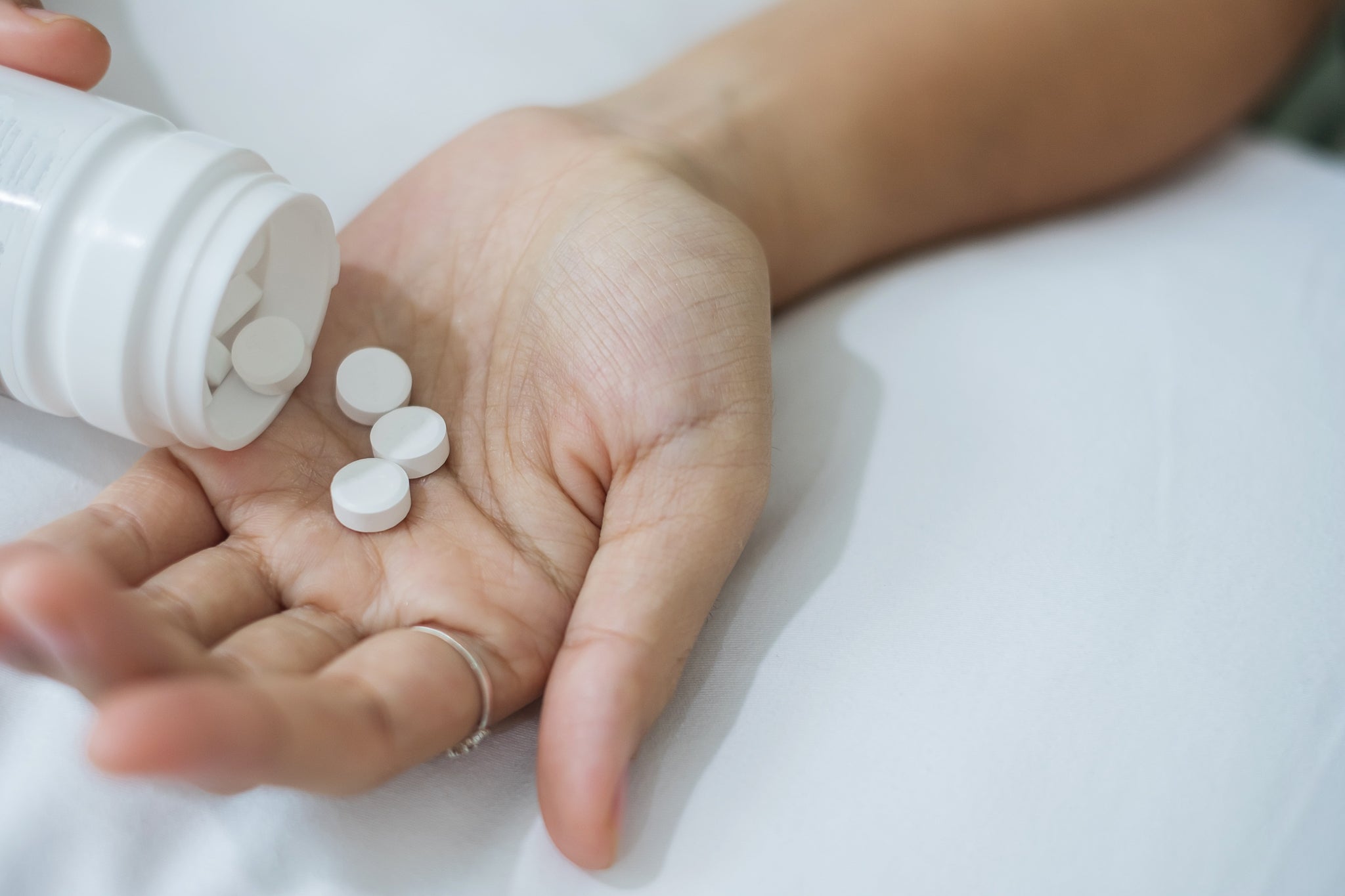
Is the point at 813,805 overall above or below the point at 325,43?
below

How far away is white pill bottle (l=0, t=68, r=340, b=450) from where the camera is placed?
562 millimetres

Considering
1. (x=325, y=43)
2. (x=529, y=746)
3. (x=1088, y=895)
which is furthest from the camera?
(x=325, y=43)

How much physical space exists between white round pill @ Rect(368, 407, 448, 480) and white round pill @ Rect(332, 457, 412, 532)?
0.04ft

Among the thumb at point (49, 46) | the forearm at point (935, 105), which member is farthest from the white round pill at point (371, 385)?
the forearm at point (935, 105)

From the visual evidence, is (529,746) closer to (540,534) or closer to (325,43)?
(540,534)

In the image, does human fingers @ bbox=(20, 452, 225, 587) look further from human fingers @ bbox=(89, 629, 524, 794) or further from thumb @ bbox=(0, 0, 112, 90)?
thumb @ bbox=(0, 0, 112, 90)

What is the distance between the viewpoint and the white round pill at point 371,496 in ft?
2.09

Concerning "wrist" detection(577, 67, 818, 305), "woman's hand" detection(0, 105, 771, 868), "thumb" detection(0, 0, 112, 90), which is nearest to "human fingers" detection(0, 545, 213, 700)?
"woman's hand" detection(0, 105, 771, 868)

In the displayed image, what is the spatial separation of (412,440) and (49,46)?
1.22ft

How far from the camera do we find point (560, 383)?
0.70 meters

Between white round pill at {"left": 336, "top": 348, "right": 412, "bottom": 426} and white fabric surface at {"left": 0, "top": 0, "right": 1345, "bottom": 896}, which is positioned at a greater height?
white round pill at {"left": 336, "top": 348, "right": 412, "bottom": 426}

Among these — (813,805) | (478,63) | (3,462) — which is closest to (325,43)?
(478,63)

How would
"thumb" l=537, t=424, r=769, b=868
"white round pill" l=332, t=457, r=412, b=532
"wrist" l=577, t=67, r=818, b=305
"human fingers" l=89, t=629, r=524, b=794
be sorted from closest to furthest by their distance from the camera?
"human fingers" l=89, t=629, r=524, b=794 → "thumb" l=537, t=424, r=769, b=868 → "white round pill" l=332, t=457, r=412, b=532 → "wrist" l=577, t=67, r=818, b=305

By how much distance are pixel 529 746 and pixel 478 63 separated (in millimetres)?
781
